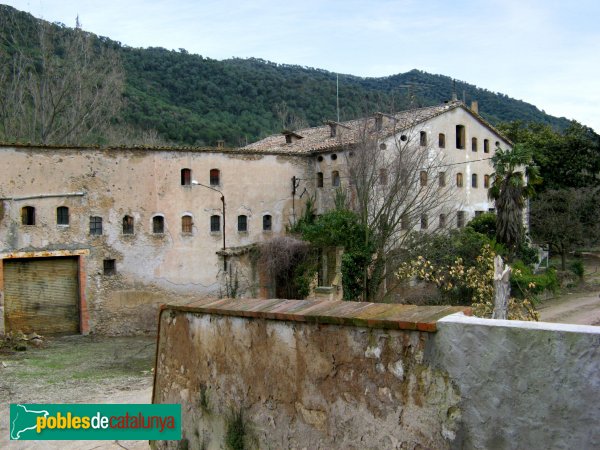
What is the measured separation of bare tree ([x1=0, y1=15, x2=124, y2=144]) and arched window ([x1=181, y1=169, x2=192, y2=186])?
11.5m

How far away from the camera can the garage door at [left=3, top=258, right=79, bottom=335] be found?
2158 cm

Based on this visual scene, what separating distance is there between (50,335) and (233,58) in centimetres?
7325

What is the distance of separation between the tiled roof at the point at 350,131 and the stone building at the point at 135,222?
19 cm

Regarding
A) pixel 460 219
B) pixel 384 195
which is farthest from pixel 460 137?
pixel 384 195

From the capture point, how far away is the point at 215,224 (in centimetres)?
2512

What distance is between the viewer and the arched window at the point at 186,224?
80.2 ft

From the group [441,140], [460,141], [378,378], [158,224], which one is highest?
[460,141]

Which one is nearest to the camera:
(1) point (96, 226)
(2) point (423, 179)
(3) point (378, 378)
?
(3) point (378, 378)

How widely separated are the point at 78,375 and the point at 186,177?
36.0 feet

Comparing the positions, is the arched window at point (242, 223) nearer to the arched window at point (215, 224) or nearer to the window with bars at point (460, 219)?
the arched window at point (215, 224)

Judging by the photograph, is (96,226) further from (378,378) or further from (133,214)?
(378,378)

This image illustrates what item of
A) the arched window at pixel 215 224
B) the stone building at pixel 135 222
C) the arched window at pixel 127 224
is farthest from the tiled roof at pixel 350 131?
the arched window at pixel 127 224

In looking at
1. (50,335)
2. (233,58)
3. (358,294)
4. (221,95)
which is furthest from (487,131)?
(233,58)

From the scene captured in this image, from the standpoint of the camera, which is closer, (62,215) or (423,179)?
(62,215)
